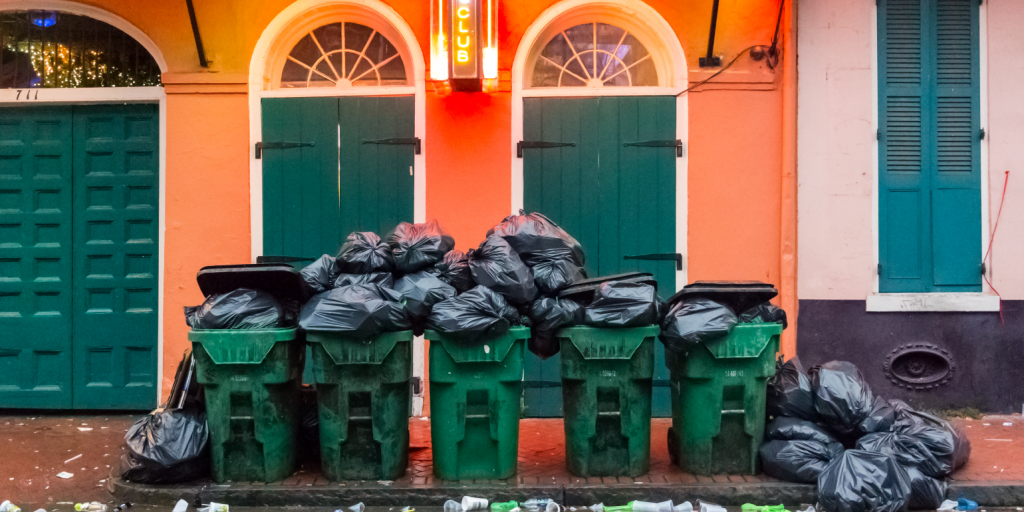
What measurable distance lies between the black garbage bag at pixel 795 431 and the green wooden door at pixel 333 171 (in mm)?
3205

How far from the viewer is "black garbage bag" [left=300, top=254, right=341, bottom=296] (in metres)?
4.66

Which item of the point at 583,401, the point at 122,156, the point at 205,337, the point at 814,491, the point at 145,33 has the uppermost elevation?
the point at 145,33

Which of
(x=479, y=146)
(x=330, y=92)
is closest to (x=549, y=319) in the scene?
(x=479, y=146)

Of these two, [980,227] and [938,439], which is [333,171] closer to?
[938,439]

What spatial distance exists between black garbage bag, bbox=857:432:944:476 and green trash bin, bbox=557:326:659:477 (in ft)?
4.21

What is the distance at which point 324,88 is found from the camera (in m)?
6.35

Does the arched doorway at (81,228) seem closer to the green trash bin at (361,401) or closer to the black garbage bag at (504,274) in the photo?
the green trash bin at (361,401)

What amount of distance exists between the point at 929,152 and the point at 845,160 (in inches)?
27.7

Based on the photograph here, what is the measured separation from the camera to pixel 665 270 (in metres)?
6.25

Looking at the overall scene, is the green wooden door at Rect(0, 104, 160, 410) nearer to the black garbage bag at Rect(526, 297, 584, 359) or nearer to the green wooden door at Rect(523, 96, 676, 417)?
the green wooden door at Rect(523, 96, 676, 417)

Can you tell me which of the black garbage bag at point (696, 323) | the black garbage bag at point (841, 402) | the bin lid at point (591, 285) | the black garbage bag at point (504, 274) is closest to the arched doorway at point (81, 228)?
the black garbage bag at point (504, 274)

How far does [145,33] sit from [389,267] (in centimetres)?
331

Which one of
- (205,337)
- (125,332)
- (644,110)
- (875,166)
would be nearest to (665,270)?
(644,110)

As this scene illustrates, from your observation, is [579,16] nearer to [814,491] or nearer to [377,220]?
[377,220]
